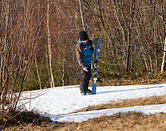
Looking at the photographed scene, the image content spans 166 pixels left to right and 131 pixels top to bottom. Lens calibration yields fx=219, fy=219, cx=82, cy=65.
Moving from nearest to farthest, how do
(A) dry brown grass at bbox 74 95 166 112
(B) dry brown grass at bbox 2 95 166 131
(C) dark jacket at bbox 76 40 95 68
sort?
(B) dry brown grass at bbox 2 95 166 131
(A) dry brown grass at bbox 74 95 166 112
(C) dark jacket at bbox 76 40 95 68

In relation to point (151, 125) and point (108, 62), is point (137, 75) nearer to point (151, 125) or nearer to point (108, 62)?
point (108, 62)

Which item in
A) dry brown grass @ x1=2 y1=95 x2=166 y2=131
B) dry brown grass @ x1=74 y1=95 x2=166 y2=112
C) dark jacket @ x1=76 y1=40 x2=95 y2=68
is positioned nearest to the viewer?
dry brown grass @ x1=2 y1=95 x2=166 y2=131

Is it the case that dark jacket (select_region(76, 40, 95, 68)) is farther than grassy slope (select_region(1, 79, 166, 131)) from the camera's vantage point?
Yes

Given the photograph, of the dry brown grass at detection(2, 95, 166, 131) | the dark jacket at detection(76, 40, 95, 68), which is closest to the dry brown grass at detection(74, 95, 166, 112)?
the dry brown grass at detection(2, 95, 166, 131)

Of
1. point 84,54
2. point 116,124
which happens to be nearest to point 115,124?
point 116,124

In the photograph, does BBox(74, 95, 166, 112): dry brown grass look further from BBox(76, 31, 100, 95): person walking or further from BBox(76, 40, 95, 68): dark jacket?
BBox(76, 40, 95, 68): dark jacket

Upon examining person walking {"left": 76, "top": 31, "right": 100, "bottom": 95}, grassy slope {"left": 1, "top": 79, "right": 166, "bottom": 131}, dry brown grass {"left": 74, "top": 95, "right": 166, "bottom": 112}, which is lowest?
dry brown grass {"left": 74, "top": 95, "right": 166, "bottom": 112}

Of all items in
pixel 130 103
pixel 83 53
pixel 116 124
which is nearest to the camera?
pixel 116 124

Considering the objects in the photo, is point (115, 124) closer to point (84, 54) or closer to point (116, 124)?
point (116, 124)

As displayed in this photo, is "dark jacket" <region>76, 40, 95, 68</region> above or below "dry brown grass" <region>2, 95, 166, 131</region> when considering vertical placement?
above

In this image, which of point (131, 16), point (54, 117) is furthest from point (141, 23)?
point (54, 117)

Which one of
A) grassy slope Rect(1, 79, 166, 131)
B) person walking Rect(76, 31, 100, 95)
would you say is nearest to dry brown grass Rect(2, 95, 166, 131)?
grassy slope Rect(1, 79, 166, 131)

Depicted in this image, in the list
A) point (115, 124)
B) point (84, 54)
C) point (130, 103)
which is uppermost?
point (84, 54)

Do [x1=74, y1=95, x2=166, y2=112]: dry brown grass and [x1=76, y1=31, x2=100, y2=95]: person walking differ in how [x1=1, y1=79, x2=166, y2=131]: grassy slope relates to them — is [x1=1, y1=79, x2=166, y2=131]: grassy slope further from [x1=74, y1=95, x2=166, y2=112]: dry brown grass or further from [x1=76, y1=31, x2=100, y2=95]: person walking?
[x1=76, y1=31, x2=100, y2=95]: person walking
